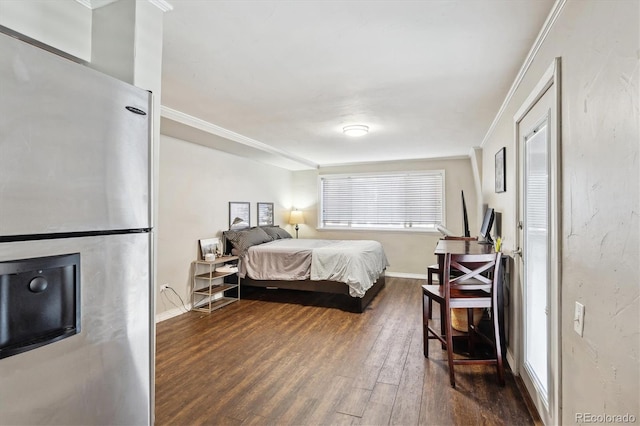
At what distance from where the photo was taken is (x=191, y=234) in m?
4.21

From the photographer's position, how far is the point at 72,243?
1.04 metres

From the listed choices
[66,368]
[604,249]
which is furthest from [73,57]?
[604,249]

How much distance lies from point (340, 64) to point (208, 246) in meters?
3.20

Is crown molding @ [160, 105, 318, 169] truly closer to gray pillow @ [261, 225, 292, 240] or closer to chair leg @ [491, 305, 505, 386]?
gray pillow @ [261, 225, 292, 240]

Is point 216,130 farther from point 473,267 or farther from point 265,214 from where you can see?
point 473,267

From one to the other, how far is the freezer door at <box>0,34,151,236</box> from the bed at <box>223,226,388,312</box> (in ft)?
10.2

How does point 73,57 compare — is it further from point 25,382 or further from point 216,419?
point 216,419

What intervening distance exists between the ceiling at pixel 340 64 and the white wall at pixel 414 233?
6.18ft

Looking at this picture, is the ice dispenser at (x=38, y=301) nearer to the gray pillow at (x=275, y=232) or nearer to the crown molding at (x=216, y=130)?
A: the crown molding at (x=216, y=130)

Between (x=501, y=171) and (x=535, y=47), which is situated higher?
(x=535, y=47)

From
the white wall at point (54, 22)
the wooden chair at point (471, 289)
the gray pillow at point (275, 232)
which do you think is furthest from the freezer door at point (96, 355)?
the gray pillow at point (275, 232)

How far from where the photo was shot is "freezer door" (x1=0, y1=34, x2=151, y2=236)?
0.88 meters

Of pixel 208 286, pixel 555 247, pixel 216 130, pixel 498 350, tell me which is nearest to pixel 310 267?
pixel 208 286

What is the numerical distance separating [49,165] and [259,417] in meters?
1.79
